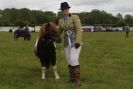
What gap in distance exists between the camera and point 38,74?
13.2m

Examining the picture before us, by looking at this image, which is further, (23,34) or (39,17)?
(39,17)

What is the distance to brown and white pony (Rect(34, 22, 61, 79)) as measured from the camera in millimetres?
11484

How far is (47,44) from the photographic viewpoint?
38.3 ft

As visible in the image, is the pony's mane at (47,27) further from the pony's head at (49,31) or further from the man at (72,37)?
the man at (72,37)

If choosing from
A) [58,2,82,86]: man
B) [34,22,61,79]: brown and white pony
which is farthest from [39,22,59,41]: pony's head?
[58,2,82,86]: man

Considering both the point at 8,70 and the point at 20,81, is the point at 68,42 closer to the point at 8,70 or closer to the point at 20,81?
the point at 20,81

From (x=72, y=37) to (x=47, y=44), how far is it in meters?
0.99

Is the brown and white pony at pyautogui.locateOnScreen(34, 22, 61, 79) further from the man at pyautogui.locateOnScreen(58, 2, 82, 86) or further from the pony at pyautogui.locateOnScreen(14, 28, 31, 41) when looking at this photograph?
the pony at pyautogui.locateOnScreen(14, 28, 31, 41)

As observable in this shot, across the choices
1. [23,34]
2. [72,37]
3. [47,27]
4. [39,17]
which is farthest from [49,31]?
[39,17]

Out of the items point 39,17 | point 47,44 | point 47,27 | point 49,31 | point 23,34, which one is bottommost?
point 39,17

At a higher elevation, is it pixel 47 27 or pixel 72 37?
pixel 47 27

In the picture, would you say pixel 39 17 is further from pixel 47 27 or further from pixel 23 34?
pixel 47 27

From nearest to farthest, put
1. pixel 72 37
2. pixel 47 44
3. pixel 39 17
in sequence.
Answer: pixel 72 37 → pixel 47 44 → pixel 39 17

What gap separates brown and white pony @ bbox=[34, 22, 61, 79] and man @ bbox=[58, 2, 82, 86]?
390mm
